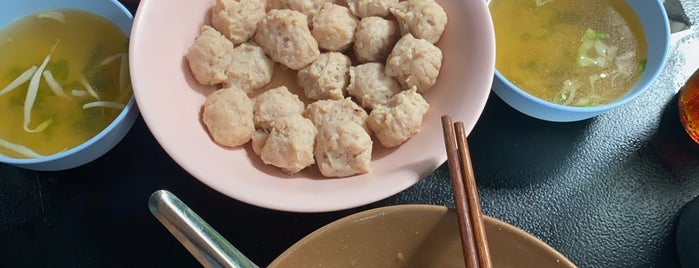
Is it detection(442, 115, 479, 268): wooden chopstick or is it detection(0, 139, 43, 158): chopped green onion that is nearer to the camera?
detection(442, 115, 479, 268): wooden chopstick

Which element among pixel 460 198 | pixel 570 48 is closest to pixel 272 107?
pixel 460 198

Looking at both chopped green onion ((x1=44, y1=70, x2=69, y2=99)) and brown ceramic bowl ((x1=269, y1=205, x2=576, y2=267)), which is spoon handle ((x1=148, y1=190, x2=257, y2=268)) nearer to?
brown ceramic bowl ((x1=269, y1=205, x2=576, y2=267))

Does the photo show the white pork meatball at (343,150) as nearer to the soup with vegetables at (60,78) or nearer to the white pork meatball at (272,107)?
the white pork meatball at (272,107)

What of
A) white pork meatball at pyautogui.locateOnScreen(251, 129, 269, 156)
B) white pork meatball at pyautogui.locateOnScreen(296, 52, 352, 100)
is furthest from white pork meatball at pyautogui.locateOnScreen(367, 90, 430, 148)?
white pork meatball at pyautogui.locateOnScreen(251, 129, 269, 156)

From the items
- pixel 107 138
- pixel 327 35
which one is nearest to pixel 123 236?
pixel 107 138

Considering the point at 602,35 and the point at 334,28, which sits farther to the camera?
the point at 602,35

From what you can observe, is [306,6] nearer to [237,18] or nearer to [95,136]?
[237,18]

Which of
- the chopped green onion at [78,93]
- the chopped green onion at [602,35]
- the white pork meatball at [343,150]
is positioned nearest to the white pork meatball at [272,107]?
the white pork meatball at [343,150]
